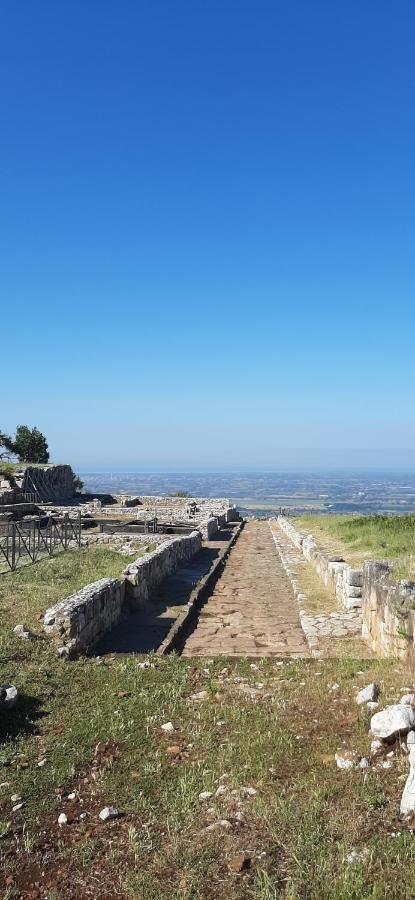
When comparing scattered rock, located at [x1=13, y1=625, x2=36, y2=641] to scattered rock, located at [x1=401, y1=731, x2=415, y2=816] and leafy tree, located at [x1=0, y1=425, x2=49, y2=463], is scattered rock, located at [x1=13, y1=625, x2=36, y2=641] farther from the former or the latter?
leafy tree, located at [x1=0, y1=425, x2=49, y2=463]

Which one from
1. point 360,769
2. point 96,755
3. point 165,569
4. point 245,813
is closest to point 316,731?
point 360,769

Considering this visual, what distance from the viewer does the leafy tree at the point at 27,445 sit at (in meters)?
55.4

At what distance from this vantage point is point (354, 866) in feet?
11.4

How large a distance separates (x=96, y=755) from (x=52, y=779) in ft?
1.61

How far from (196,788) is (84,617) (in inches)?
187

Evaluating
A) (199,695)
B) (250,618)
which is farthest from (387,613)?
(250,618)

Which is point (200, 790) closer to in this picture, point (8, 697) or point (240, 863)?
point (240, 863)

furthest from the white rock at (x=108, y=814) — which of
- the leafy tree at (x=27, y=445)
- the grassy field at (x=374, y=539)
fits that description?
the leafy tree at (x=27, y=445)

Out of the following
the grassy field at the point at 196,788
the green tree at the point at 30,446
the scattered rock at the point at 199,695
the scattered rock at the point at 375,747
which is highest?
the green tree at the point at 30,446

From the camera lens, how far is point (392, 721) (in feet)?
16.3

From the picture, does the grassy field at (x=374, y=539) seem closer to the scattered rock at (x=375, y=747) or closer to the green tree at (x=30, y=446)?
the scattered rock at (x=375, y=747)

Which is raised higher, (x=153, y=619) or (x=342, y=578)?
(x=342, y=578)

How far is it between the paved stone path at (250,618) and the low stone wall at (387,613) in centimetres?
108

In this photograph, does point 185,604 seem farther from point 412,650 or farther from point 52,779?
point 52,779
